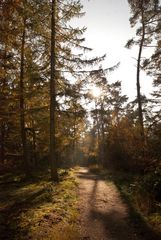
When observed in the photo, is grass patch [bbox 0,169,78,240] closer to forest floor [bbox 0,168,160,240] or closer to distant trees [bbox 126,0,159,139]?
forest floor [bbox 0,168,160,240]

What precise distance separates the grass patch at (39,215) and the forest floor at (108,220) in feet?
1.31

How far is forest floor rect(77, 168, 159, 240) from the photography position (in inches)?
322

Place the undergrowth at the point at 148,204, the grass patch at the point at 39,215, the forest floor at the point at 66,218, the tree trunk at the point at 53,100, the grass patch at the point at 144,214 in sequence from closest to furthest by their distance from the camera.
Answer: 1. the grass patch at the point at 39,215
2. the forest floor at the point at 66,218
3. the grass patch at the point at 144,214
4. the undergrowth at the point at 148,204
5. the tree trunk at the point at 53,100

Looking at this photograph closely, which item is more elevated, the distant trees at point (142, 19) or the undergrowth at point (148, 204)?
the distant trees at point (142, 19)

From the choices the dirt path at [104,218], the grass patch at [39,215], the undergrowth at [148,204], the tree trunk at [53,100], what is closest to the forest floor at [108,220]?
the dirt path at [104,218]

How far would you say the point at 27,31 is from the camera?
2036 centimetres

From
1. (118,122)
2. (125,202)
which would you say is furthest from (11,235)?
(118,122)

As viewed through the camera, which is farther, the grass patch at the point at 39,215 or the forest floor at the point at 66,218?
the forest floor at the point at 66,218

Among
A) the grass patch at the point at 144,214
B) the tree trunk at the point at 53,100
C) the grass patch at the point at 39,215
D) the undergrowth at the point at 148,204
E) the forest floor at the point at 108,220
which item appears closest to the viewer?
the grass patch at the point at 39,215

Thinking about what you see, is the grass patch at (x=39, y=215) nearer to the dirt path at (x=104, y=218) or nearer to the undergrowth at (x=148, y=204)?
the dirt path at (x=104, y=218)

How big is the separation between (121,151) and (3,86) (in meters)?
11.1

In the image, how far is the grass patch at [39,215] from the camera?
7.80m

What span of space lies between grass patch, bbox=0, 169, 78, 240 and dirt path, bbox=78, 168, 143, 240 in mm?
391

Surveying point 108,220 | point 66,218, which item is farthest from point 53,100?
point 108,220
